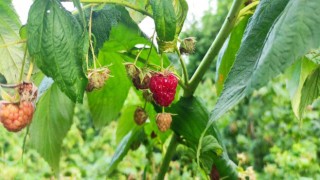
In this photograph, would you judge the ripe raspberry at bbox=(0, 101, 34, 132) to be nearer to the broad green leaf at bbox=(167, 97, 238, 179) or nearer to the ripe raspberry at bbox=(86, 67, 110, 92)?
the ripe raspberry at bbox=(86, 67, 110, 92)

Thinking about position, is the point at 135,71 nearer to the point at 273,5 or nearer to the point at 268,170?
the point at 273,5

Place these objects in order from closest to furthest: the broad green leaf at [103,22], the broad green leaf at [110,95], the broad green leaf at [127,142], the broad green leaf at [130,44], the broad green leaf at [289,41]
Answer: the broad green leaf at [289,41], the broad green leaf at [103,22], the broad green leaf at [130,44], the broad green leaf at [110,95], the broad green leaf at [127,142]

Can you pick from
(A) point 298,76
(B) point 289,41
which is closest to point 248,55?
(B) point 289,41

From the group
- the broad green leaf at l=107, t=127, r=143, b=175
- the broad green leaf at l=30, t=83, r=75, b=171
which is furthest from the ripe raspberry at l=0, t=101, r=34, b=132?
the broad green leaf at l=107, t=127, r=143, b=175

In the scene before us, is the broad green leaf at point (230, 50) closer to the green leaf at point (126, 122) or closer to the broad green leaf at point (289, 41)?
the green leaf at point (126, 122)

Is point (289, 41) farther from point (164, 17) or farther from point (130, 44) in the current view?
point (130, 44)

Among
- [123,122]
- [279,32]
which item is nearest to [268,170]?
[123,122]

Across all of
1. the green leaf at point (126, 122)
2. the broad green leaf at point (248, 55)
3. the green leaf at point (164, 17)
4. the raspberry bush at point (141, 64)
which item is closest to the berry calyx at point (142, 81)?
the raspberry bush at point (141, 64)
